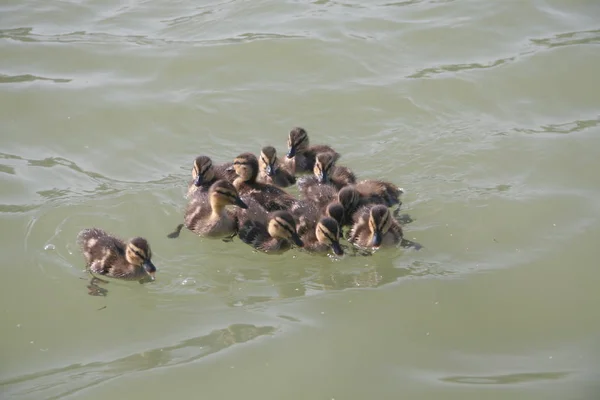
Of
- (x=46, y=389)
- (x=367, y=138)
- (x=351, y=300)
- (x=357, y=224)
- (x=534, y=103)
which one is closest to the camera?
(x=46, y=389)

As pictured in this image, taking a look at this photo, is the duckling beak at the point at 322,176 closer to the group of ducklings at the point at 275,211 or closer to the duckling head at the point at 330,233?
the group of ducklings at the point at 275,211

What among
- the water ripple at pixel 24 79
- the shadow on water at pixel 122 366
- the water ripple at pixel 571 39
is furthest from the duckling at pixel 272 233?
the water ripple at pixel 571 39

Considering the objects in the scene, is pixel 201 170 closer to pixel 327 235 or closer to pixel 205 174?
pixel 205 174

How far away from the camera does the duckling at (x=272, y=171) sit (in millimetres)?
6166

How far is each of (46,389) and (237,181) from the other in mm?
2323

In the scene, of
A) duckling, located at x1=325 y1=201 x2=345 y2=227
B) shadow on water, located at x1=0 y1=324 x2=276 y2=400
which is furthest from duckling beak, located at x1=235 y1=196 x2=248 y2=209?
shadow on water, located at x1=0 y1=324 x2=276 y2=400

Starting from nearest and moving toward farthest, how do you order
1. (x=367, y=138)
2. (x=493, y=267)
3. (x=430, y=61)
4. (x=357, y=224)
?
1. (x=493, y=267)
2. (x=357, y=224)
3. (x=367, y=138)
4. (x=430, y=61)

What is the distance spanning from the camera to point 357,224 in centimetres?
571

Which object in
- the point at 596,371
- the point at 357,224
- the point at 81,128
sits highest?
the point at 81,128

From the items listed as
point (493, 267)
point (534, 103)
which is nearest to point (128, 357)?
point (493, 267)

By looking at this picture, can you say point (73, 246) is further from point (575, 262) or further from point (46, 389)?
point (575, 262)

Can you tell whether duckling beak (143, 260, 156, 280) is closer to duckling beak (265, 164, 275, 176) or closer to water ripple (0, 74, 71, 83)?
duckling beak (265, 164, 275, 176)

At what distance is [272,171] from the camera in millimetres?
6207

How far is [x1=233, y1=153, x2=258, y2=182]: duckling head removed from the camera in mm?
5961
